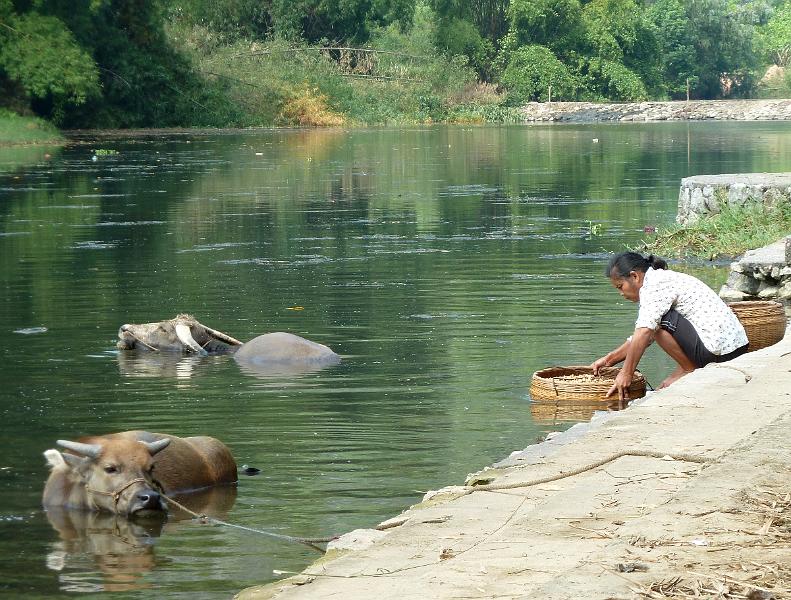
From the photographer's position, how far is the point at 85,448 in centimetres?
770

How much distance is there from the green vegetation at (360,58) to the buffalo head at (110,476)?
46323mm

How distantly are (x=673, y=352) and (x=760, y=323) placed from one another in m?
1.44

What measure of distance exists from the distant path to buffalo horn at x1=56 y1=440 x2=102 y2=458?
79.3m

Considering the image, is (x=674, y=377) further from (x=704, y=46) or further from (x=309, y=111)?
(x=704, y=46)

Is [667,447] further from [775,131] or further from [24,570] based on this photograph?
[775,131]

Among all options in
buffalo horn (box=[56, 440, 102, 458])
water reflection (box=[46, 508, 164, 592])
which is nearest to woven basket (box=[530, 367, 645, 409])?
water reflection (box=[46, 508, 164, 592])

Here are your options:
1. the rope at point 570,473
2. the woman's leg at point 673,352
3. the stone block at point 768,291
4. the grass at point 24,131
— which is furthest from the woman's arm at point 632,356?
the grass at point 24,131

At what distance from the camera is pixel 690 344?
408 inches

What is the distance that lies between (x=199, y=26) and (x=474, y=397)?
65934 millimetres

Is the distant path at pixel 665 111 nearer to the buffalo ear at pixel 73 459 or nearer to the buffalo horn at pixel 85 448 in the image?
the buffalo ear at pixel 73 459

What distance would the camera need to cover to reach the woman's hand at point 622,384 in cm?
998

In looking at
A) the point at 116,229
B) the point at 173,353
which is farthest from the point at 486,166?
the point at 173,353

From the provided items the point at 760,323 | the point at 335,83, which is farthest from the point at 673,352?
the point at 335,83

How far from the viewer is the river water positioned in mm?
7527
